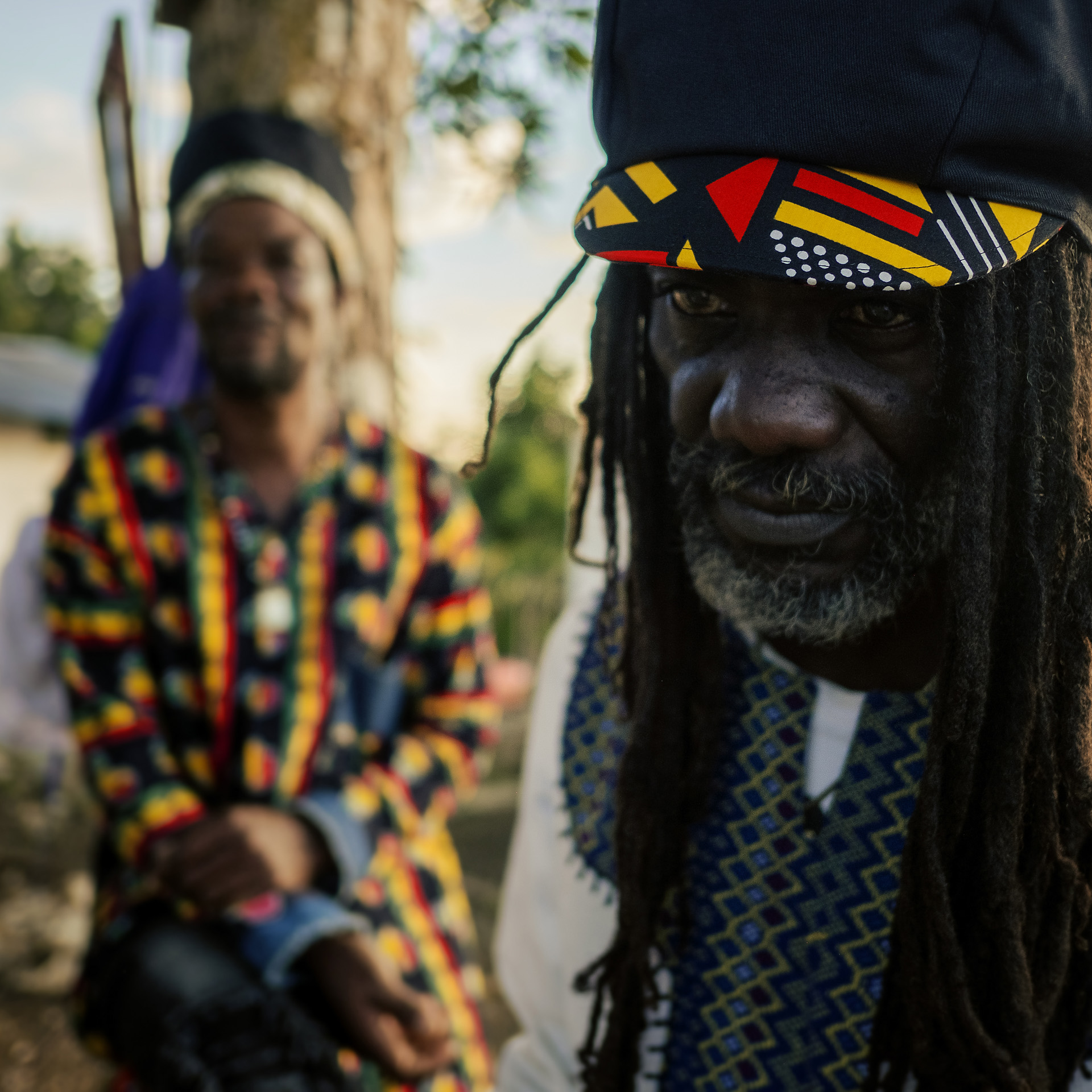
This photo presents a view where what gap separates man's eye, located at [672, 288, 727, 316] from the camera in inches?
46.2

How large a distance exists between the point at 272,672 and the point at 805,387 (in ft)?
5.51

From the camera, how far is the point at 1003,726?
3.59ft

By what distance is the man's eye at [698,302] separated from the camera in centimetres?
117

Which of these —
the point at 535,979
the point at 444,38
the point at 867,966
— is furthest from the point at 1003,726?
the point at 444,38

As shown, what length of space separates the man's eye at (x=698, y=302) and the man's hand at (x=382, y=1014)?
152 cm

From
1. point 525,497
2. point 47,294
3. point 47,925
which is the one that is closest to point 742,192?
point 47,925

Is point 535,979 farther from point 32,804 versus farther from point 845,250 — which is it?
point 32,804

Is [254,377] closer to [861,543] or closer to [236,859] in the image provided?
[236,859]

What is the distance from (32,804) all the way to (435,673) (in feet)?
11.0

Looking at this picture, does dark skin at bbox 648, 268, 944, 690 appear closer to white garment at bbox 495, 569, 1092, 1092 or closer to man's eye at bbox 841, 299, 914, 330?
man's eye at bbox 841, 299, 914, 330

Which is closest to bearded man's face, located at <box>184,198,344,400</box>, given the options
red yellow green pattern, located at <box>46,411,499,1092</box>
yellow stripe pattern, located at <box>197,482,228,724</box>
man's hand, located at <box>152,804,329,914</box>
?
red yellow green pattern, located at <box>46,411,499,1092</box>

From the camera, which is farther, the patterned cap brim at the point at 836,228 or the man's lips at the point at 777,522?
the man's lips at the point at 777,522

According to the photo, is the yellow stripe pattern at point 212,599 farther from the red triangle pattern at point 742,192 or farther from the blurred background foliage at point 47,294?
the blurred background foliage at point 47,294

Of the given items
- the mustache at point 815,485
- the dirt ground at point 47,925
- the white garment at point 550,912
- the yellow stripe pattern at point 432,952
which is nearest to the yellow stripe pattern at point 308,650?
the yellow stripe pattern at point 432,952
